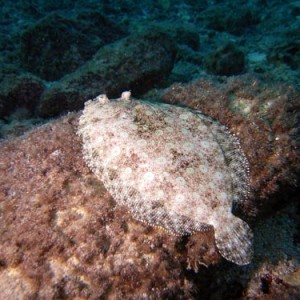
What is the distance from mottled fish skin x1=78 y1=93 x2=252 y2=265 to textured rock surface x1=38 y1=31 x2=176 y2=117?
3.75m

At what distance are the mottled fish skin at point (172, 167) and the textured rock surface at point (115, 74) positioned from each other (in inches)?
148

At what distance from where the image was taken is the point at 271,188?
414cm

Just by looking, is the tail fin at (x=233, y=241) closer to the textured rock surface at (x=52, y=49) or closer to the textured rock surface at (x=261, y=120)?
the textured rock surface at (x=261, y=120)

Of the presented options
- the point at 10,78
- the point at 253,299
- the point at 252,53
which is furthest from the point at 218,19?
the point at 253,299

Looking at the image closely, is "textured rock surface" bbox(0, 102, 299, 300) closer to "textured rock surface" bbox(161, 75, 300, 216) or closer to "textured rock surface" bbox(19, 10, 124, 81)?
"textured rock surface" bbox(161, 75, 300, 216)

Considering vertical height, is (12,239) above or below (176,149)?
below

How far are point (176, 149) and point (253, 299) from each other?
110 inches

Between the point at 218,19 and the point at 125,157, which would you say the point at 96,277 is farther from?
the point at 218,19

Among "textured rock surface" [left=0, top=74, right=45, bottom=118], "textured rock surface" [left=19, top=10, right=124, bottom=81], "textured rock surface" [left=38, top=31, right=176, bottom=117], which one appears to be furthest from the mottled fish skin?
"textured rock surface" [left=19, top=10, right=124, bottom=81]

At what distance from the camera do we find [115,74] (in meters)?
8.24

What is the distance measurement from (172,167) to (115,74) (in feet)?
18.2

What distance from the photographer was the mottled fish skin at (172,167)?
325 centimetres

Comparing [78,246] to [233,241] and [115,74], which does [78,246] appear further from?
[115,74]

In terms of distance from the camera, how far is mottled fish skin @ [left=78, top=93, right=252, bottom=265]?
3248 millimetres
